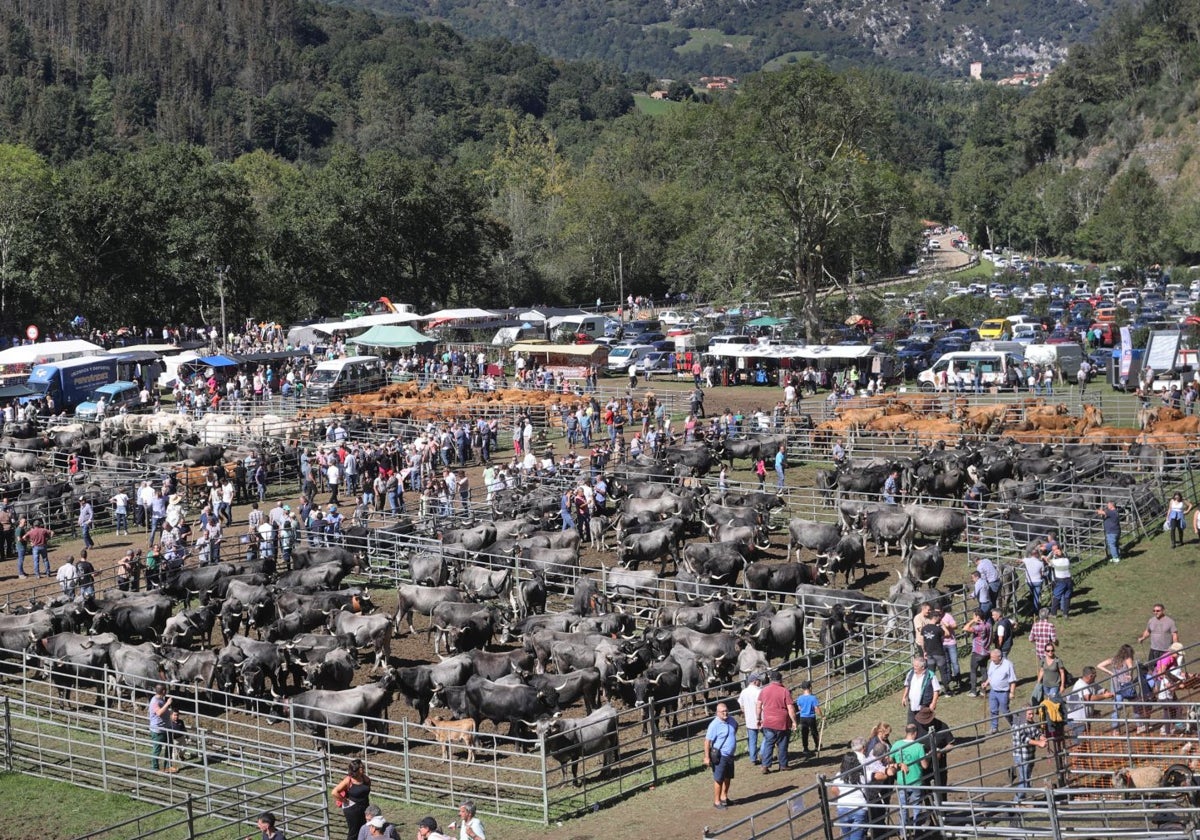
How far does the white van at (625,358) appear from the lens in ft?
201

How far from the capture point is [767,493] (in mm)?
35375

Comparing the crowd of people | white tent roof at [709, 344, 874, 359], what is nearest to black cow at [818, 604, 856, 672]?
the crowd of people

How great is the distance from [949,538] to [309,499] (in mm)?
15117

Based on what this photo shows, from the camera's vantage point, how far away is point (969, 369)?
51.7 metres

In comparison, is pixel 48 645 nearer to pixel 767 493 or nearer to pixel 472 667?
pixel 472 667

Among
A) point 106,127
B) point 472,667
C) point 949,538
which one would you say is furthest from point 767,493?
point 106,127

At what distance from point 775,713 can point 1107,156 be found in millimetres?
132226

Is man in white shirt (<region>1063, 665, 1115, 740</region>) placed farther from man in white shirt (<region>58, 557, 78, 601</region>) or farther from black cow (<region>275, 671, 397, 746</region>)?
man in white shirt (<region>58, 557, 78, 601</region>)

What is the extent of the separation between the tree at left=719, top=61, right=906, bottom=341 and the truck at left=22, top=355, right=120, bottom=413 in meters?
→ 28.1

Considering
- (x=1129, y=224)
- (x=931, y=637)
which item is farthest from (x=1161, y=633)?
(x=1129, y=224)

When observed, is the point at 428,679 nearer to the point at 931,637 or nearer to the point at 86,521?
the point at 931,637

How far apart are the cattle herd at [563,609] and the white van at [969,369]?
12.7 meters

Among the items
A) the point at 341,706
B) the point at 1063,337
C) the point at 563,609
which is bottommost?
the point at 563,609

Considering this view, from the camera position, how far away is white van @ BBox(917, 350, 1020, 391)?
166 ft
